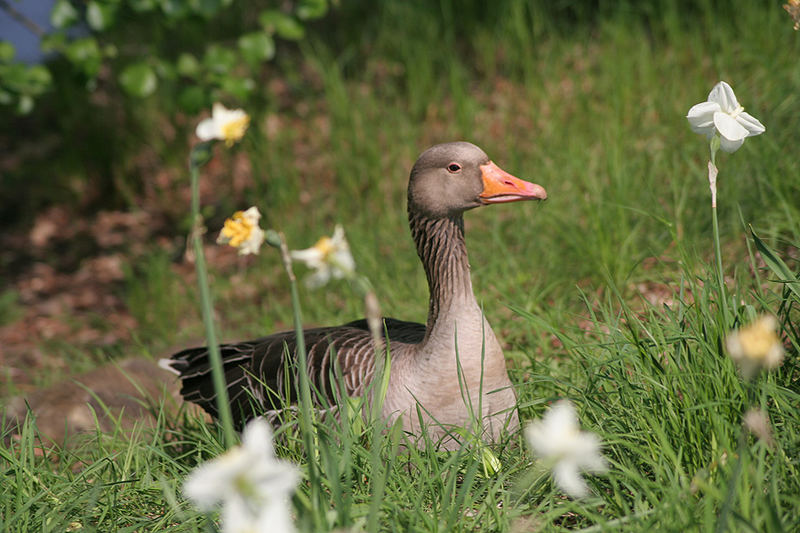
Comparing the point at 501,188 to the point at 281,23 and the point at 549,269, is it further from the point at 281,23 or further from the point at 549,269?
the point at 281,23

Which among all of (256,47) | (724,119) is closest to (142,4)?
(256,47)

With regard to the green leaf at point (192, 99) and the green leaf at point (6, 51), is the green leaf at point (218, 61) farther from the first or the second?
the green leaf at point (6, 51)

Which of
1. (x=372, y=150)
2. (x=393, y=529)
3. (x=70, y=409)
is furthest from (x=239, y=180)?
(x=393, y=529)

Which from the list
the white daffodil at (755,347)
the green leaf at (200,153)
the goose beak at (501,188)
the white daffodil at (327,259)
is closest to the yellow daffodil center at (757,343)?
the white daffodil at (755,347)

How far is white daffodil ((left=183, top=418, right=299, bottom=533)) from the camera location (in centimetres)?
A: 119

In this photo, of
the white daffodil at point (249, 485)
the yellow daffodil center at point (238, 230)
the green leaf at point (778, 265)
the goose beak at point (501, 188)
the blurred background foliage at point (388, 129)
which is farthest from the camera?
the blurred background foliage at point (388, 129)

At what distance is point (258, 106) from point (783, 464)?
22.9 feet

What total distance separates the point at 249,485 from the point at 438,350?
A: 6.02 ft

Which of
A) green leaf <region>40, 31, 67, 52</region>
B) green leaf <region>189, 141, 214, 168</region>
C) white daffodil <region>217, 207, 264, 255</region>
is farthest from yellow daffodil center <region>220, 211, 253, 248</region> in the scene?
green leaf <region>40, 31, 67, 52</region>

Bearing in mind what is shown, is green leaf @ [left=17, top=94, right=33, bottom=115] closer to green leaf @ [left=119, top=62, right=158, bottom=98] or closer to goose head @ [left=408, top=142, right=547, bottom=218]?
green leaf @ [left=119, top=62, right=158, bottom=98]

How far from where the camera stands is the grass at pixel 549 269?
2.19 metres

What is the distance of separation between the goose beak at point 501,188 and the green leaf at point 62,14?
11.0ft

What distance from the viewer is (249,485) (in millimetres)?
1213

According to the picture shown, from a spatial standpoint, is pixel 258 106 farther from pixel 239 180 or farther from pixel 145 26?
pixel 145 26
